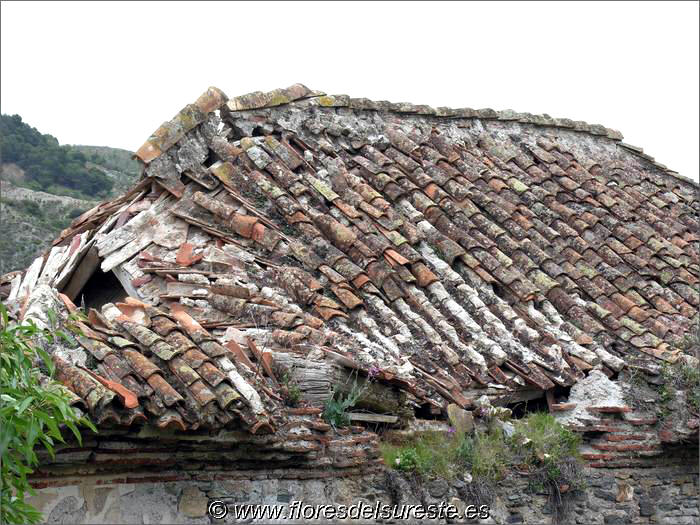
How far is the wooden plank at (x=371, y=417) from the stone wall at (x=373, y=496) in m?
0.43

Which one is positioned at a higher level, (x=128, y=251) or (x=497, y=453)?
(x=128, y=251)

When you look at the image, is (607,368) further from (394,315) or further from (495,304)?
(394,315)

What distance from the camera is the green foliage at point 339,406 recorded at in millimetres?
5781

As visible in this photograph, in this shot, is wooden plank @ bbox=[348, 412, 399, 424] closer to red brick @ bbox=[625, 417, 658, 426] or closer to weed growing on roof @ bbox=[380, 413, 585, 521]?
weed growing on roof @ bbox=[380, 413, 585, 521]

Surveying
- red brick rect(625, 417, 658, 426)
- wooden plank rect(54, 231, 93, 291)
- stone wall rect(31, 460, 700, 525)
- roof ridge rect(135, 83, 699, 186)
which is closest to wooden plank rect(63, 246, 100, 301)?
wooden plank rect(54, 231, 93, 291)

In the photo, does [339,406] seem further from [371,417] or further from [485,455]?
[485,455]

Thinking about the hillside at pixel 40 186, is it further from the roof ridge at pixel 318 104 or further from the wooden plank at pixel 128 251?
the wooden plank at pixel 128 251

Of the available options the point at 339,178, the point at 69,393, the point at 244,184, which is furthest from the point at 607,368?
the point at 69,393

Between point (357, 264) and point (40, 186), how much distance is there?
1149 centimetres

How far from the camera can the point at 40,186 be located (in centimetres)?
1711

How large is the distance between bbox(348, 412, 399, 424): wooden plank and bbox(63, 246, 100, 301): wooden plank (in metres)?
3.12

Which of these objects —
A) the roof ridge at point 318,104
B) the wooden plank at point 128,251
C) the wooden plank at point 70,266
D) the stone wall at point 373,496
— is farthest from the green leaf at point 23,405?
the roof ridge at point 318,104

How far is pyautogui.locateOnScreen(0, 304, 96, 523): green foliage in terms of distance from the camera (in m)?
3.80

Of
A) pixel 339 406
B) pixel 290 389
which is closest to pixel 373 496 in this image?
pixel 339 406
